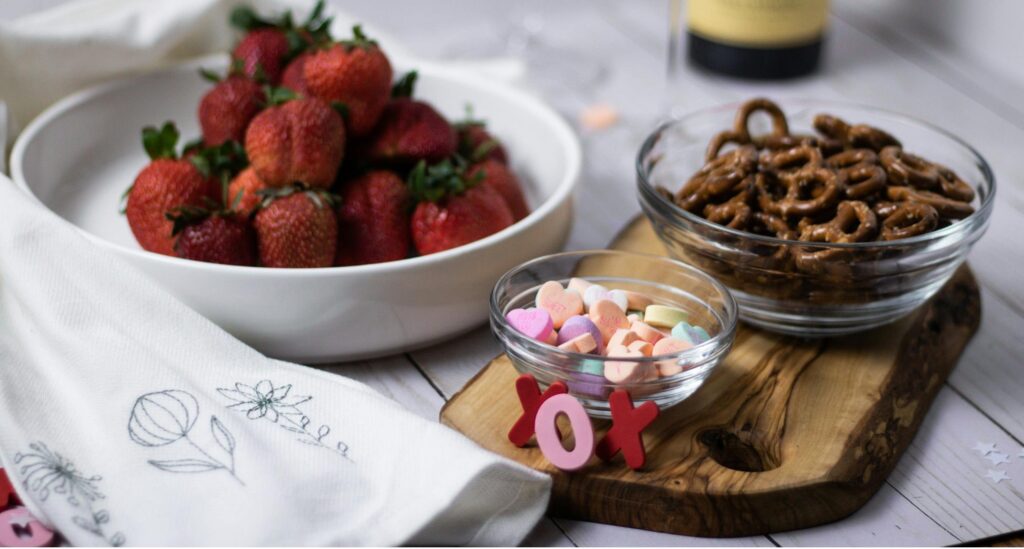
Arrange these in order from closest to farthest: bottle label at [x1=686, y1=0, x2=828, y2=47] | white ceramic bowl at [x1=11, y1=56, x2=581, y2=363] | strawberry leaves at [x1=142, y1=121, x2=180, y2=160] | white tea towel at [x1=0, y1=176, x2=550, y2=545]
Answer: white tea towel at [x1=0, y1=176, x2=550, y2=545] < white ceramic bowl at [x1=11, y1=56, x2=581, y2=363] < strawberry leaves at [x1=142, y1=121, x2=180, y2=160] < bottle label at [x1=686, y1=0, x2=828, y2=47]

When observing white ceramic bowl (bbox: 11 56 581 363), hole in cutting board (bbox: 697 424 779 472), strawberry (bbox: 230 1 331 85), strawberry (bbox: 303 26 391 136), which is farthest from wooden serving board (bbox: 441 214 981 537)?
strawberry (bbox: 230 1 331 85)

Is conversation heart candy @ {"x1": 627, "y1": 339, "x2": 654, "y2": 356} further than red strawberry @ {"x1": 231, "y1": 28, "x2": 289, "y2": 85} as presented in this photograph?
No

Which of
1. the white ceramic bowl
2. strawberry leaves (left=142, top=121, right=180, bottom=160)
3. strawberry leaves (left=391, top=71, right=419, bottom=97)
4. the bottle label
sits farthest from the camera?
the bottle label

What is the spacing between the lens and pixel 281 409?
3.05 feet

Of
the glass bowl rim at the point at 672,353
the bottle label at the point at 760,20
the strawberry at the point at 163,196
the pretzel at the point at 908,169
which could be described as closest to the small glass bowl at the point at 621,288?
the glass bowl rim at the point at 672,353

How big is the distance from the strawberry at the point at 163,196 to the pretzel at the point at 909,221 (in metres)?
0.61

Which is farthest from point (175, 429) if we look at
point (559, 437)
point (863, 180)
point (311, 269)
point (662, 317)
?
point (863, 180)

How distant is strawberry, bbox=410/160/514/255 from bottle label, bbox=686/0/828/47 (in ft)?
2.25

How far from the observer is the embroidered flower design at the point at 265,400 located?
0.92 meters

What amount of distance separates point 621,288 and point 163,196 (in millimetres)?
443

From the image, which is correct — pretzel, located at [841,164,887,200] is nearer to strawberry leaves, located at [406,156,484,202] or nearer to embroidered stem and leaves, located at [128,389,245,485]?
strawberry leaves, located at [406,156,484,202]

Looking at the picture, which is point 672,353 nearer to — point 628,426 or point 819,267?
point 628,426

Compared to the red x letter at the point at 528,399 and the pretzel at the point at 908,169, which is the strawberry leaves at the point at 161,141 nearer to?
the red x letter at the point at 528,399

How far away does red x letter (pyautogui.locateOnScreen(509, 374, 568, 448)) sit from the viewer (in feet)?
2.89
